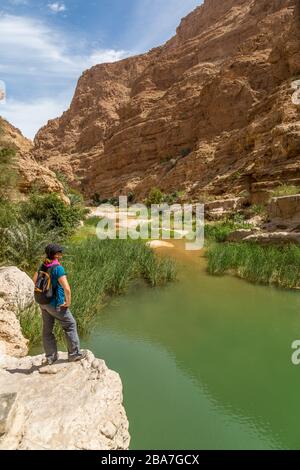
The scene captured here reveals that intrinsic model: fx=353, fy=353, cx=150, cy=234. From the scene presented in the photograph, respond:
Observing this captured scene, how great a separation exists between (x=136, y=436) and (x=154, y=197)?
109 ft

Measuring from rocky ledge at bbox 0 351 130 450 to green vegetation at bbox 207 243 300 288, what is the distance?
21.4 feet

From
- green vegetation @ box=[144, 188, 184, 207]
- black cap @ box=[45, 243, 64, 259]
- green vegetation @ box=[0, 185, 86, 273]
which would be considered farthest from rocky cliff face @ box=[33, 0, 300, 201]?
black cap @ box=[45, 243, 64, 259]

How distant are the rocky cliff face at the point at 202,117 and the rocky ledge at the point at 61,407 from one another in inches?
751

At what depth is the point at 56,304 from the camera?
4125 mm

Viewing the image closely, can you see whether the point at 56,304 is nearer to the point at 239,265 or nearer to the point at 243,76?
the point at 239,265

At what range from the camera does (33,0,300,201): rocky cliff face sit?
1105 inches

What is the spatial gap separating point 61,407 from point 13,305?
3136 mm

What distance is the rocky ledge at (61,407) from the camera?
282 cm

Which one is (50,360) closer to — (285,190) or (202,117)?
(285,190)

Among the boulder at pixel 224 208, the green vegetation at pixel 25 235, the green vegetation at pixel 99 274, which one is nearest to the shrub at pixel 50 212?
the green vegetation at pixel 25 235

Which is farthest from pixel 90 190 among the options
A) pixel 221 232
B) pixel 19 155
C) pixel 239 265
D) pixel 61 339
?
pixel 61 339

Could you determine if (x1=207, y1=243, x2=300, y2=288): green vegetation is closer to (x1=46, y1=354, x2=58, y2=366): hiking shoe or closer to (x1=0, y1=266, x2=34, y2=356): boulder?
(x1=0, y1=266, x2=34, y2=356): boulder

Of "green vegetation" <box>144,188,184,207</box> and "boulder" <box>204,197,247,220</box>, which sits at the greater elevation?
"green vegetation" <box>144,188,184,207</box>

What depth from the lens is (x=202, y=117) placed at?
4588cm
